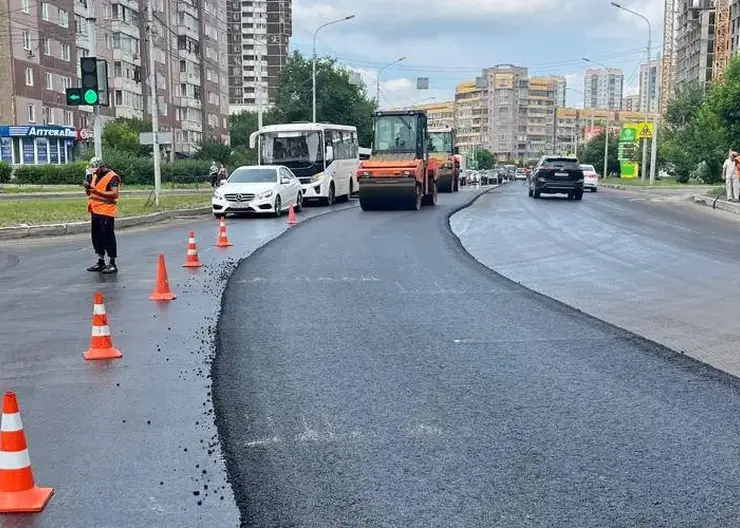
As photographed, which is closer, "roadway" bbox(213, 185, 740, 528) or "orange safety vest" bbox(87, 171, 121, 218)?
"roadway" bbox(213, 185, 740, 528)

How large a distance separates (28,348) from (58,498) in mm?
3730

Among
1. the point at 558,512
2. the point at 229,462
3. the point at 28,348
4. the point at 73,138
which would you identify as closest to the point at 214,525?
the point at 229,462

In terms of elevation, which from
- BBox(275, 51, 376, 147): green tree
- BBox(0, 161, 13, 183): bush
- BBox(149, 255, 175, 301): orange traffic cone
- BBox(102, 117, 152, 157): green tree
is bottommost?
BBox(149, 255, 175, 301): orange traffic cone

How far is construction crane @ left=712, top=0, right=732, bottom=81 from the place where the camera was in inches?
4274

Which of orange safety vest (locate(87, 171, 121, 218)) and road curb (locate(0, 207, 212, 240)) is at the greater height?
orange safety vest (locate(87, 171, 121, 218))

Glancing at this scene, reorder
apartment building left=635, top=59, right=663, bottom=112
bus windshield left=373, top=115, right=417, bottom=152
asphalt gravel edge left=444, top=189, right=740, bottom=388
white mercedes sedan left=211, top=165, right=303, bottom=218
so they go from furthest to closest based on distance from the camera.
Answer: apartment building left=635, top=59, right=663, bottom=112, bus windshield left=373, top=115, right=417, bottom=152, white mercedes sedan left=211, top=165, right=303, bottom=218, asphalt gravel edge left=444, top=189, right=740, bottom=388

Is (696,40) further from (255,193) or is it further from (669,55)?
(255,193)

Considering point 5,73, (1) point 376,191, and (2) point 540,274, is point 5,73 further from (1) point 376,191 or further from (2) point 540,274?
(2) point 540,274

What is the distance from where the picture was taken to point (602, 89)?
596 feet

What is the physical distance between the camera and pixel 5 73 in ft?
178

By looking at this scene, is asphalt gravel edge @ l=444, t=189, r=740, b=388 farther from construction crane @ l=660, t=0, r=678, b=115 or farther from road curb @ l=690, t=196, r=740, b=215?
construction crane @ l=660, t=0, r=678, b=115

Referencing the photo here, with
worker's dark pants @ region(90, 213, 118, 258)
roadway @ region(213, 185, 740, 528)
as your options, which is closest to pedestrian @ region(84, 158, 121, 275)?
worker's dark pants @ region(90, 213, 118, 258)

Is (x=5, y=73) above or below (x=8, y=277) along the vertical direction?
above

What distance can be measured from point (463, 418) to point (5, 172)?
46.0 m
